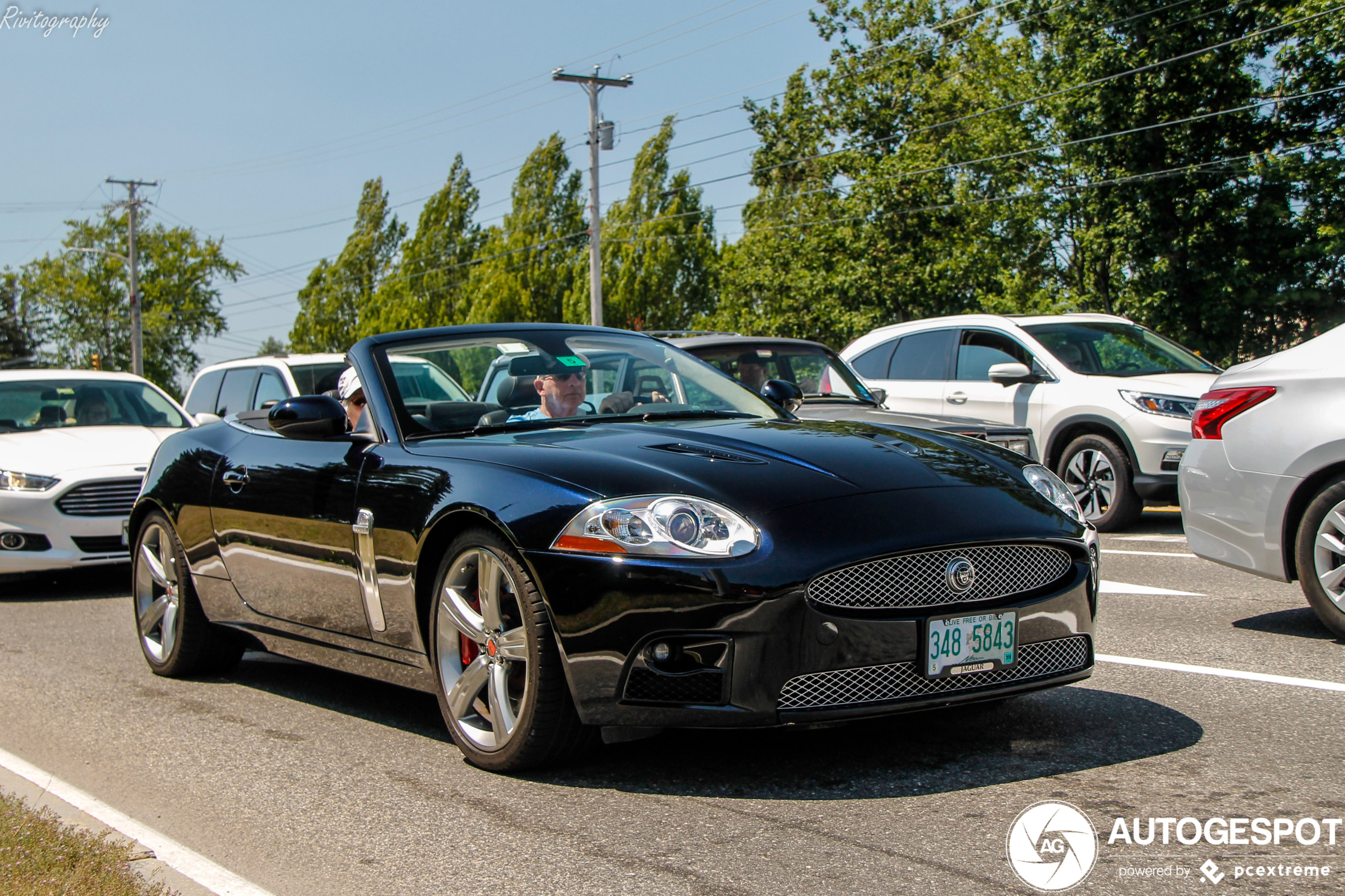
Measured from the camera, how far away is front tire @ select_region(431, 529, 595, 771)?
3.99 metres

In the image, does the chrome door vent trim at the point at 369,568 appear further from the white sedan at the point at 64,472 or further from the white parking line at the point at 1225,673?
the white sedan at the point at 64,472

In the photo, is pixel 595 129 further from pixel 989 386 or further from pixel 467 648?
pixel 467 648

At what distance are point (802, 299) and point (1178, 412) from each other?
106ft

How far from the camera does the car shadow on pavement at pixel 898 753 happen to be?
3953 millimetres

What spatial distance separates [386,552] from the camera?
461cm

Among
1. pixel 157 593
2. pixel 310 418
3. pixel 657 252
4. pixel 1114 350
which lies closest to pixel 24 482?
pixel 157 593

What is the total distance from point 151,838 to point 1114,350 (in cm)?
976

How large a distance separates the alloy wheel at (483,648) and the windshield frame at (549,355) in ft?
2.54

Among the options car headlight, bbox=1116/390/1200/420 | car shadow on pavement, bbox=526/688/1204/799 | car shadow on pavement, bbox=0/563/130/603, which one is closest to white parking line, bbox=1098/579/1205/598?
car shadow on pavement, bbox=526/688/1204/799

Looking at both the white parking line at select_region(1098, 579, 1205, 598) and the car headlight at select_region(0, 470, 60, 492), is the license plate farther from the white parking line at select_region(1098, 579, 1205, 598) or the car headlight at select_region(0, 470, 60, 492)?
the car headlight at select_region(0, 470, 60, 492)

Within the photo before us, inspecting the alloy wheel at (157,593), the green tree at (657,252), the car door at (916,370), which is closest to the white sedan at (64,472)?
the alloy wheel at (157,593)

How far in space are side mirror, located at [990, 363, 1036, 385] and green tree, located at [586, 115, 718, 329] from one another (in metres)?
50.6

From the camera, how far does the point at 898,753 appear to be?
4.25 meters

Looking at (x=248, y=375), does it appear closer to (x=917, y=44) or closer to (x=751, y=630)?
(x=751, y=630)
